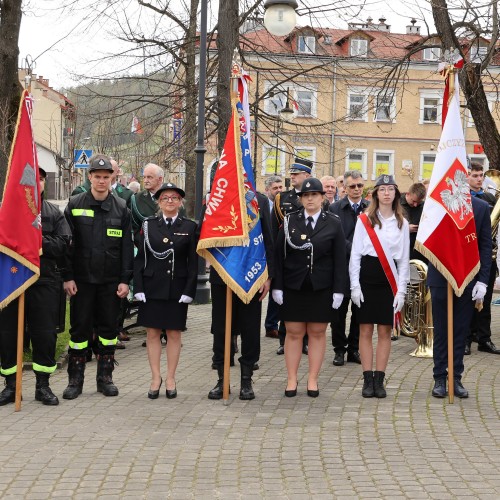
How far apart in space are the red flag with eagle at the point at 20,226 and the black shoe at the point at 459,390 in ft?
12.7

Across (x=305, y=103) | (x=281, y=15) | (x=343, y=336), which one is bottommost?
(x=343, y=336)

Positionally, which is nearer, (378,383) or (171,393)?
(171,393)

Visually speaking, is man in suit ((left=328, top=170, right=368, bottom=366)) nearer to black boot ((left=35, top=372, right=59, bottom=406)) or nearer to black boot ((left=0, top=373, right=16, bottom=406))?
black boot ((left=35, top=372, right=59, bottom=406))

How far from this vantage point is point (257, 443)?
6703 millimetres

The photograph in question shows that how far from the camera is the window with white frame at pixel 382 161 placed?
58812 mm

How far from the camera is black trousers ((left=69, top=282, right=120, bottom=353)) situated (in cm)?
818

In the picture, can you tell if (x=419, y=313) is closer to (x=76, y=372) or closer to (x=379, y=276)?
(x=379, y=276)

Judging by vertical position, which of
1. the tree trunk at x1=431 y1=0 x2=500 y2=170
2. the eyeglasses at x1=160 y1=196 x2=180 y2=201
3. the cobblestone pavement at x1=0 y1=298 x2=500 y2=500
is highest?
the tree trunk at x1=431 y1=0 x2=500 y2=170

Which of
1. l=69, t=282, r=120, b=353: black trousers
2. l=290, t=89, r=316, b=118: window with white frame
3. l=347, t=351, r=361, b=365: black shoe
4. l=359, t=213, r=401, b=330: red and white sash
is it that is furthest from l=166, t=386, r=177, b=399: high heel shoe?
l=290, t=89, r=316, b=118: window with white frame

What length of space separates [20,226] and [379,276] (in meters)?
3.23

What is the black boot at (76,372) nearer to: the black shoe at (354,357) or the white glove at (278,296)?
the white glove at (278,296)

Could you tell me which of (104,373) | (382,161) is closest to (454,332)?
(104,373)

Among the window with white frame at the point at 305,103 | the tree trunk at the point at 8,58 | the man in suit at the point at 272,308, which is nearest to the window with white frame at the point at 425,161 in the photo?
the window with white frame at the point at 305,103

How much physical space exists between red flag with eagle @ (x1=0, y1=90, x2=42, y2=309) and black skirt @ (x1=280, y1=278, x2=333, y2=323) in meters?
2.31
